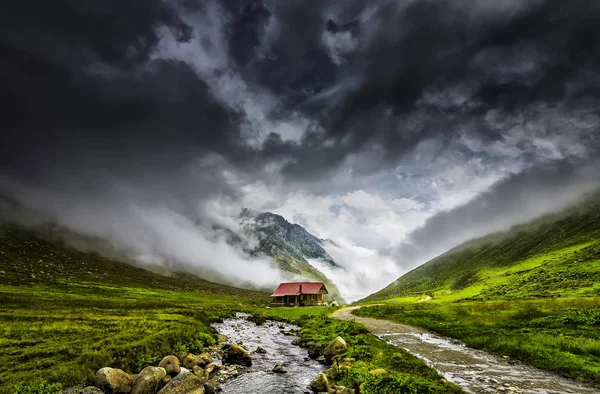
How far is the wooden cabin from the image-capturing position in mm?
128250

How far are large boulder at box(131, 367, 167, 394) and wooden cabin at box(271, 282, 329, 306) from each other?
11022cm

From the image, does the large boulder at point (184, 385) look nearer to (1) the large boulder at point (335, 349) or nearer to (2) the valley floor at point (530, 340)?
(1) the large boulder at point (335, 349)

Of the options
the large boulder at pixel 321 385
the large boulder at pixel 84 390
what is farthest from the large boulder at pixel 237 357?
the large boulder at pixel 84 390

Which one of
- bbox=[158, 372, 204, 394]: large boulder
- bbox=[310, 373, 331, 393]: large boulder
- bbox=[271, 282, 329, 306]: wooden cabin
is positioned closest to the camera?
bbox=[158, 372, 204, 394]: large boulder

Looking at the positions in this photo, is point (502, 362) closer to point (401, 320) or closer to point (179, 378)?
point (179, 378)

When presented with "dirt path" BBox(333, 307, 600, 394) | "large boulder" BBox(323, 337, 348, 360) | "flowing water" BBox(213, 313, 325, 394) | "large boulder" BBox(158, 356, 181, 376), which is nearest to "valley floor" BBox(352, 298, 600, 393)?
"dirt path" BBox(333, 307, 600, 394)

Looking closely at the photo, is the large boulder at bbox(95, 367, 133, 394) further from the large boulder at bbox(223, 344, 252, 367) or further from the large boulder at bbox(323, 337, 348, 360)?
the large boulder at bbox(323, 337, 348, 360)

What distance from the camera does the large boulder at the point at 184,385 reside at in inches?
763

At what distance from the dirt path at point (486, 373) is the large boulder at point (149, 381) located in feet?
66.7

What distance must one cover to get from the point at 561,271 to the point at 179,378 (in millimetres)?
126167

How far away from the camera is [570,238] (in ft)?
504

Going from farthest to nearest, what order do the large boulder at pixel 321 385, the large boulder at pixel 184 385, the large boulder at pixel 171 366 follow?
the large boulder at pixel 171 366 < the large boulder at pixel 321 385 < the large boulder at pixel 184 385

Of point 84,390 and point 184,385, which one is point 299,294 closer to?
point 184,385

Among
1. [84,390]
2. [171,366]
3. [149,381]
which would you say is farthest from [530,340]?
[84,390]
